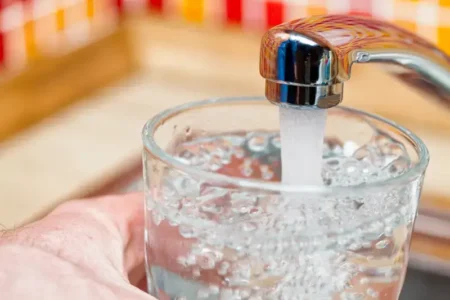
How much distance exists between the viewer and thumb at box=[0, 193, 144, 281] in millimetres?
338

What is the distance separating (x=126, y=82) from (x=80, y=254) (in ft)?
2.32

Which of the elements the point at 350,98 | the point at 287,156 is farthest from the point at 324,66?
the point at 350,98

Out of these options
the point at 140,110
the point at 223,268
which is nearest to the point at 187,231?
the point at 223,268

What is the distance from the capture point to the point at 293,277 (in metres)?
0.32

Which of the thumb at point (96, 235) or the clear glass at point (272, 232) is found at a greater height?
the clear glass at point (272, 232)

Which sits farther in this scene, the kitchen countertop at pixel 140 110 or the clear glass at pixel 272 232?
the kitchen countertop at pixel 140 110

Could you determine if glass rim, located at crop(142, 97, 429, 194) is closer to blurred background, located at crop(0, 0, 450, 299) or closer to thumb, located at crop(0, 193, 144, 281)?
thumb, located at crop(0, 193, 144, 281)

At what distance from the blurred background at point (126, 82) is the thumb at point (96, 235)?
302 mm

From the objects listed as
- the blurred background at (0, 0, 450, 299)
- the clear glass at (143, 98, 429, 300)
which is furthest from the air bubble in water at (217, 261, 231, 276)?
the blurred background at (0, 0, 450, 299)

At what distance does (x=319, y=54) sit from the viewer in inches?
12.2

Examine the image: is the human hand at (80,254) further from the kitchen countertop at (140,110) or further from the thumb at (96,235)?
Answer: the kitchen countertop at (140,110)

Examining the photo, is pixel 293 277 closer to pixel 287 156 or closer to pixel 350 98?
pixel 287 156

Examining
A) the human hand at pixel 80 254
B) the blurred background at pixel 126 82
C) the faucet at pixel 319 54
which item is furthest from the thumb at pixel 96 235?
the blurred background at pixel 126 82

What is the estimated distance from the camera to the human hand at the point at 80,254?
0.98 feet
